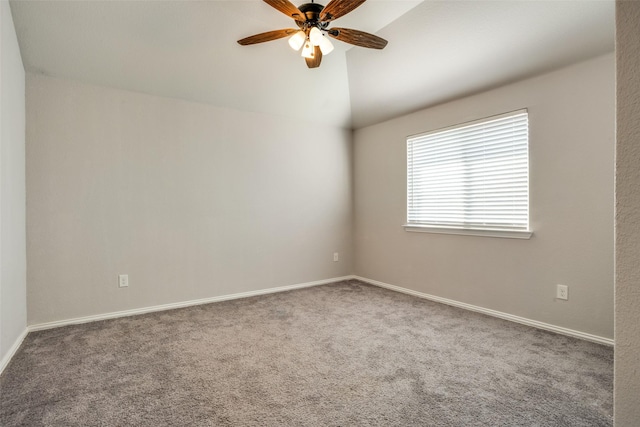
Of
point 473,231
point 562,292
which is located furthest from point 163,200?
point 562,292

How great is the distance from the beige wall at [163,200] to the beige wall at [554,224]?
5.60 ft

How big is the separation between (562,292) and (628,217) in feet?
7.80

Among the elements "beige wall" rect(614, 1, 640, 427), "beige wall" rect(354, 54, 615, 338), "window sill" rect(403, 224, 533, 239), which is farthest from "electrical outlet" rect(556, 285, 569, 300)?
"beige wall" rect(614, 1, 640, 427)

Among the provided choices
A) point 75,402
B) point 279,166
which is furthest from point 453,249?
point 75,402

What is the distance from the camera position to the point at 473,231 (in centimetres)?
330

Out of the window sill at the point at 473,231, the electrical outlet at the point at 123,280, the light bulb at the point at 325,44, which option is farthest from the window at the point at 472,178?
the electrical outlet at the point at 123,280

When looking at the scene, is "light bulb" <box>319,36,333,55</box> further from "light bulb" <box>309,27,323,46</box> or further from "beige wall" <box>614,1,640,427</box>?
"beige wall" <box>614,1,640,427</box>

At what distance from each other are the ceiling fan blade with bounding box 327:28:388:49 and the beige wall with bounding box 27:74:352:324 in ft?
6.28

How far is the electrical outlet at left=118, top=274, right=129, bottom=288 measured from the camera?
3.16 meters

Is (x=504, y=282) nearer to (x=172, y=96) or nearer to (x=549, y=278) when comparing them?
(x=549, y=278)

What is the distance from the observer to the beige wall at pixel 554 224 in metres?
2.46

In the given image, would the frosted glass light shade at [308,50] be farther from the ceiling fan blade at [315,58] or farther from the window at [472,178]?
the window at [472,178]

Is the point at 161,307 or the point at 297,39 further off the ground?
the point at 297,39

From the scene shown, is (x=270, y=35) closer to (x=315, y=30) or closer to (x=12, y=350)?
(x=315, y=30)
